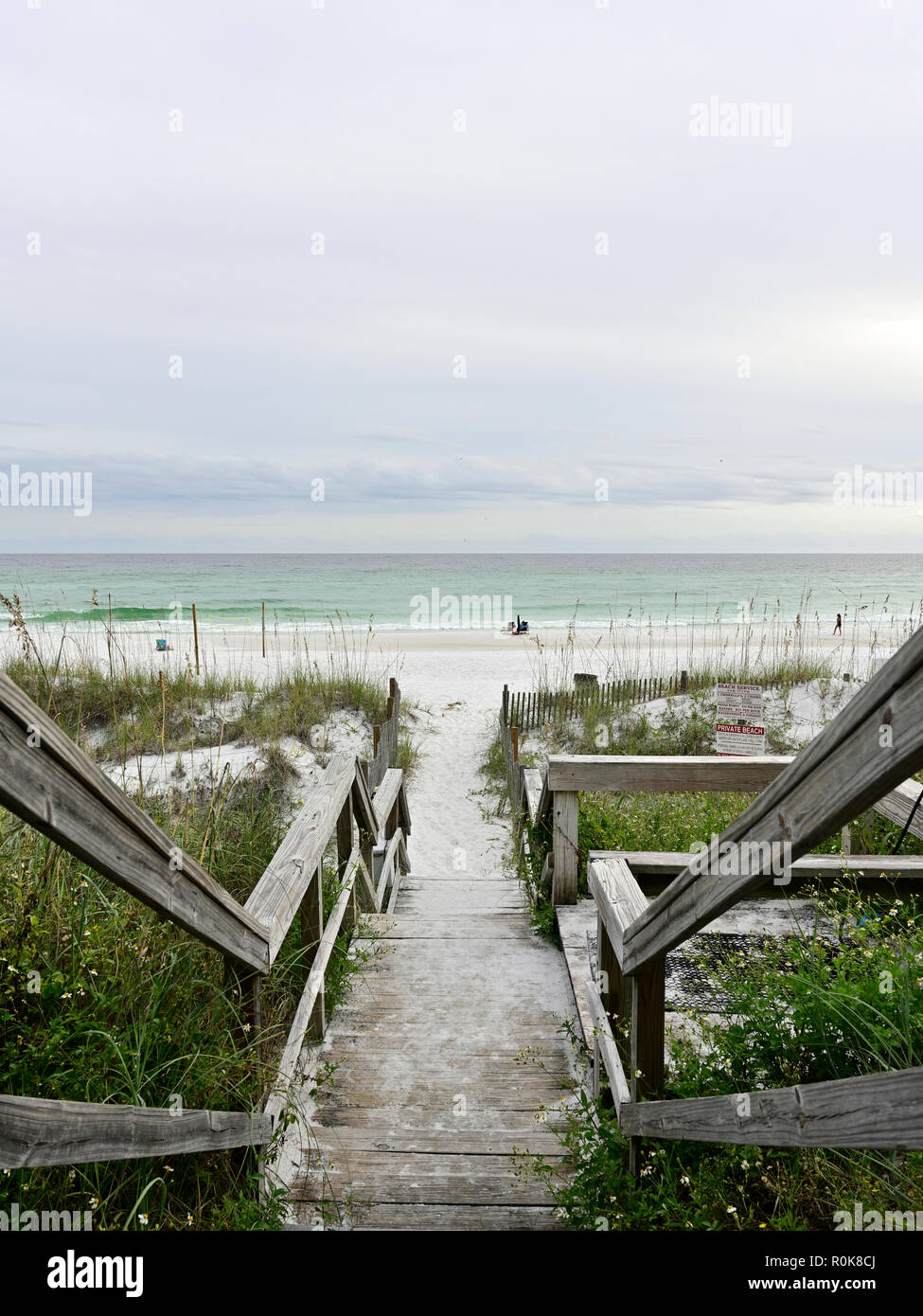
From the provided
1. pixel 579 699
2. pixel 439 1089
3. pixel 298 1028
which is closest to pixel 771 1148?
pixel 439 1089

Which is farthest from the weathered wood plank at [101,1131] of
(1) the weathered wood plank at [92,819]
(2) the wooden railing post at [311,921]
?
(2) the wooden railing post at [311,921]

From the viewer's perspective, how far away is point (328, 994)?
10.9 feet

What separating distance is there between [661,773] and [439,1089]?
6.91ft

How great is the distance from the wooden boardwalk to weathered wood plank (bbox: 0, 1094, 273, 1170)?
495 millimetres

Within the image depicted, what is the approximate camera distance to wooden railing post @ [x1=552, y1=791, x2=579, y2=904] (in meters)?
4.46

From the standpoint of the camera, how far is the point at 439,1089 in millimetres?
2799

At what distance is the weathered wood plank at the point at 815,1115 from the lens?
105 centimetres

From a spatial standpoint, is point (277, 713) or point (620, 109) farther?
point (277, 713)
